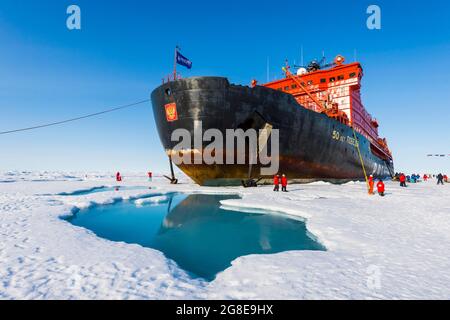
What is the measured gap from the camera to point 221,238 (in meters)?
5.04

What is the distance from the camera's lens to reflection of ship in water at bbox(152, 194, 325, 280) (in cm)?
377

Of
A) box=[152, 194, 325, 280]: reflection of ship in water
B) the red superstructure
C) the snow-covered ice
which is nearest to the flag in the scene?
box=[152, 194, 325, 280]: reflection of ship in water

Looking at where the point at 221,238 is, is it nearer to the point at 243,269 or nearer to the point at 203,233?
the point at 203,233

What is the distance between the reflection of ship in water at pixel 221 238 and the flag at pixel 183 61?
32.3 ft

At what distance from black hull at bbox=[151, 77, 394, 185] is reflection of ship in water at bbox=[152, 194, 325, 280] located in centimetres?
614

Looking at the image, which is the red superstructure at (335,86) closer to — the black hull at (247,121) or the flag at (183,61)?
the black hull at (247,121)

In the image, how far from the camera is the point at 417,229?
5.06 metres

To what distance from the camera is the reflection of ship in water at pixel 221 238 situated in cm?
377

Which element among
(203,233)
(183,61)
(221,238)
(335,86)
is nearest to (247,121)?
(183,61)

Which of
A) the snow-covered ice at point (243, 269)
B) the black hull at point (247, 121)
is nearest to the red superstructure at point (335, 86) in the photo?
the black hull at point (247, 121)

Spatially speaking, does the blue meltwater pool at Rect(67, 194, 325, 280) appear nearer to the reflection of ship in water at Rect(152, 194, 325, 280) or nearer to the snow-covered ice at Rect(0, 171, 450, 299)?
the reflection of ship in water at Rect(152, 194, 325, 280)

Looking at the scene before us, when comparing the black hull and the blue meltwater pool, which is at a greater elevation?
the black hull
